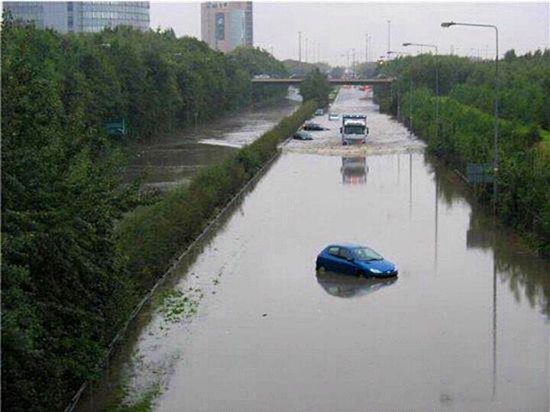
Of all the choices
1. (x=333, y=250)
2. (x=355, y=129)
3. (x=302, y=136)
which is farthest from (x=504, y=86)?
(x=333, y=250)

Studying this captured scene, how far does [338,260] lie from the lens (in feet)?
72.5

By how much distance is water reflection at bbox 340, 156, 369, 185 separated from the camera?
4072 cm

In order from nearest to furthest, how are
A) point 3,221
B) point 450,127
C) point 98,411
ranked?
point 3,221
point 98,411
point 450,127

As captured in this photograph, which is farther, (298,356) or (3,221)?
(298,356)

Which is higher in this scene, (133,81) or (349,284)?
(133,81)

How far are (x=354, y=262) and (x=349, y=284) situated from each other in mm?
741

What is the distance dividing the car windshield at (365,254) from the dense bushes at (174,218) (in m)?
4.25

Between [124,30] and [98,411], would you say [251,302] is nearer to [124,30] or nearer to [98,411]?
[98,411]

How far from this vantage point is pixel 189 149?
59.3 meters

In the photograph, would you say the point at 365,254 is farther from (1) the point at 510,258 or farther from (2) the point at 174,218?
(2) the point at 174,218

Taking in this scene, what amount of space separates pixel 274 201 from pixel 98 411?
21.5 metres

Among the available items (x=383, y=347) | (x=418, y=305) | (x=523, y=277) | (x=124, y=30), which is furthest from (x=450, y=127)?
(x=124, y=30)

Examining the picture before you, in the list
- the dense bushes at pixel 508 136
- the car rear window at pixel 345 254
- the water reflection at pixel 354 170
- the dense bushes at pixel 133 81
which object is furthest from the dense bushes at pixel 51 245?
the water reflection at pixel 354 170

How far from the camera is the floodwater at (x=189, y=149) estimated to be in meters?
43.6
